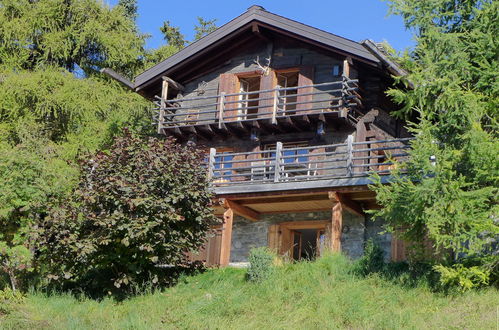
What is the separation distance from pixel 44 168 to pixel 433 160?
9.90 m

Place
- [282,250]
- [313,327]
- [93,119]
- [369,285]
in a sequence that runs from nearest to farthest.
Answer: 1. [313,327]
2. [369,285]
3. [282,250]
4. [93,119]

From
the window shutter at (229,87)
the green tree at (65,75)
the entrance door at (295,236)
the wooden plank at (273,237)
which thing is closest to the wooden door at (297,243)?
the entrance door at (295,236)

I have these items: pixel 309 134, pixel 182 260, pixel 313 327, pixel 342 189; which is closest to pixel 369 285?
pixel 313 327

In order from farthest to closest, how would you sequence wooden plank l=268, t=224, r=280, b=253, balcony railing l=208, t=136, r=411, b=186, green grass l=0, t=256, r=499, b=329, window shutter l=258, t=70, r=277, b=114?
window shutter l=258, t=70, r=277, b=114 → wooden plank l=268, t=224, r=280, b=253 → balcony railing l=208, t=136, r=411, b=186 → green grass l=0, t=256, r=499, b=329

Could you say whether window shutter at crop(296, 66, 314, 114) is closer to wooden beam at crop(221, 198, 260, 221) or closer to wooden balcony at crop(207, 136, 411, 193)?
wooden balcony at crop(207, 136, 411, 193)

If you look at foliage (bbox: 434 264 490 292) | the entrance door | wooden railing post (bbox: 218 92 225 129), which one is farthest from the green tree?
foliage (bbox: 434 264 490 292)

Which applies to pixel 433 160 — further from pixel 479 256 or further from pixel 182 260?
pixel 182 260

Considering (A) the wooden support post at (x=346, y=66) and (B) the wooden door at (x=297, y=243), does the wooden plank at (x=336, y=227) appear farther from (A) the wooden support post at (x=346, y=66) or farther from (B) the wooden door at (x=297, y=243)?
(A) the wooden support post at (x=346, y=66)

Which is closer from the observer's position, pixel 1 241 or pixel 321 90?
pixel 1 241

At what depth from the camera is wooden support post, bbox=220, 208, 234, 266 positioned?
22000 millimetres

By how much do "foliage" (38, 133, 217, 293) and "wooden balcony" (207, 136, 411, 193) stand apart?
167cm

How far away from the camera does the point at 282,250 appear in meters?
23.3

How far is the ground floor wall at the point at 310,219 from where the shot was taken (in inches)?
865

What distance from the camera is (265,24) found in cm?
2509
